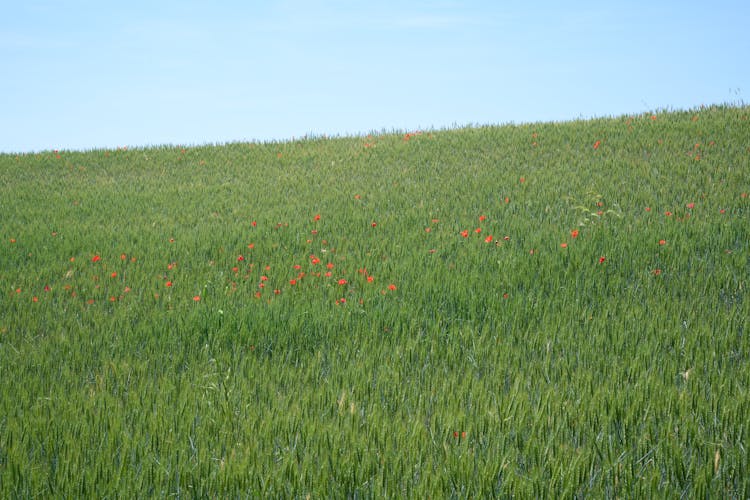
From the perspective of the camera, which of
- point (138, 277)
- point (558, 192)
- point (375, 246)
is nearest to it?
point (138, 277)

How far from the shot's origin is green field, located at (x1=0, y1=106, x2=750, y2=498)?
319 cm

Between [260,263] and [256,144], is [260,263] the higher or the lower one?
the lower one

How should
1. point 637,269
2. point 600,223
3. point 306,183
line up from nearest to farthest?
point 637,269 < point 600,223 < point 306,183

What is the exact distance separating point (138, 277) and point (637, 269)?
585cm

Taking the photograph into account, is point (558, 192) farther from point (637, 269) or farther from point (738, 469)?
point (738, 469)

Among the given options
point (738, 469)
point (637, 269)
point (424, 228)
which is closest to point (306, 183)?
point (424, 228)

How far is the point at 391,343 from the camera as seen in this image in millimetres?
5191

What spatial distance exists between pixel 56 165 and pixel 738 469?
19.9 m

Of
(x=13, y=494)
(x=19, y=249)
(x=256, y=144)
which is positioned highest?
(x=256, y=144)

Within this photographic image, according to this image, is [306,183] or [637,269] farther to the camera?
[306,183]

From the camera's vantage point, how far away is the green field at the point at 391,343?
319 cm

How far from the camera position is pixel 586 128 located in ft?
56.4

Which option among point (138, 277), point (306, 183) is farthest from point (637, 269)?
point (306, 183)

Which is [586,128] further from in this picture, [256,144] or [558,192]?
[256,144]
